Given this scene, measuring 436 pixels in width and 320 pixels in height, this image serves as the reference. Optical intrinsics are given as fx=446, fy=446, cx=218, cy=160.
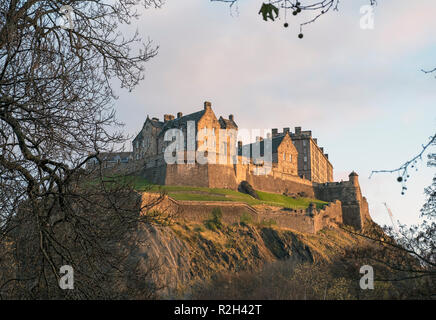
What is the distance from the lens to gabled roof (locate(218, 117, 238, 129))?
60.4 m

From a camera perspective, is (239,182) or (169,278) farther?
(239,182)

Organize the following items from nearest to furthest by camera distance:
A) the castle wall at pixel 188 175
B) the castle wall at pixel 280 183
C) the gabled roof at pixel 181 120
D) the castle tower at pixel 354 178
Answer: the castle wall at pixel 188 175, the gabled roof at pixel 181 120, the castle wall at pixel 280 183, the castle tower at pixel 354 178

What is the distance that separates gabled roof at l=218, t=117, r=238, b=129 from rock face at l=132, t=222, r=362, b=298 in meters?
18.4

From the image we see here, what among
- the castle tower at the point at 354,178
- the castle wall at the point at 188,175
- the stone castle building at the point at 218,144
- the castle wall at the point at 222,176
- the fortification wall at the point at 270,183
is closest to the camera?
the castle wall at the point at 188,175

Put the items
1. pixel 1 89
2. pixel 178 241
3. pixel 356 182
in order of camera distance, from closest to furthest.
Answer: pixel 1 89
pixel 178 241
pixel 356 182

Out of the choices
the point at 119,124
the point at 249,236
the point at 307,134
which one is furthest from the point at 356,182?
the point at 119,124

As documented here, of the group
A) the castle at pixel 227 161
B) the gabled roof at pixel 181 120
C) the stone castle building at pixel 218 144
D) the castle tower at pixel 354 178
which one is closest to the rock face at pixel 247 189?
the castle at pixel 227 161

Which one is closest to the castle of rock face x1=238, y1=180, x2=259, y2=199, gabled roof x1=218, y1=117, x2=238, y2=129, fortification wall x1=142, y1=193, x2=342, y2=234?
gabled roof x1=218, y1=117, x2=238, y2=129

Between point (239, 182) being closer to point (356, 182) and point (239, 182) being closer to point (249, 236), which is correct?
point (249, 236)

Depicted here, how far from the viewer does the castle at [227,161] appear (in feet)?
165

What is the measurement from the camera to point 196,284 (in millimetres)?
35750

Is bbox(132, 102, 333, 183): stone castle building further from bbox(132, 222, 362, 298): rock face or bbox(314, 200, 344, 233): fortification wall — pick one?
bbox(132, 222, 362, 298): rock face

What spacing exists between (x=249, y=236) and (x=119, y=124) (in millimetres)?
37930

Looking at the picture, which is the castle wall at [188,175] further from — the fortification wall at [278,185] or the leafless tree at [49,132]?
the leafless tree at [49,132]
